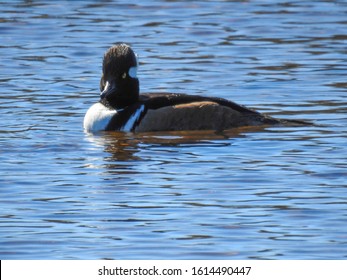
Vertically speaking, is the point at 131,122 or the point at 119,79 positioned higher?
the point at 119,79

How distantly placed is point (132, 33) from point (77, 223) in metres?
10.7

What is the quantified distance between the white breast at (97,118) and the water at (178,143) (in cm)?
14

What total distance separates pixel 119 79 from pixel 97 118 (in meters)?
0.64

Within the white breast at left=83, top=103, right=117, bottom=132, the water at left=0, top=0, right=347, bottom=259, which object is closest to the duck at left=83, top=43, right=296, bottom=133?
the white breast at left=83, top=103, right=117, bottom=132

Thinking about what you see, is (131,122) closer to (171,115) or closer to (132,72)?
(171,115)

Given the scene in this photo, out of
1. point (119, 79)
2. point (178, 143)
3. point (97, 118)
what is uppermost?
point (119, 79)

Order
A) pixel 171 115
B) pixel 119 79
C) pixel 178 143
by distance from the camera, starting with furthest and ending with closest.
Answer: pixel 119 79
pixel 171 115
pixel 178 143

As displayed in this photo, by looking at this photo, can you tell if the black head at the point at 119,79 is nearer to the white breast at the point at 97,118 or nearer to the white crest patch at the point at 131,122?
the white breast at the point at 97,118

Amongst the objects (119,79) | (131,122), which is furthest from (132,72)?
(131,122)

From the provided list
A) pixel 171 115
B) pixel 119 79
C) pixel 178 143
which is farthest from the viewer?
pixel 119 79

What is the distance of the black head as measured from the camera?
16062 millimetres

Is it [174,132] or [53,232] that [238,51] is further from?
[53,232]

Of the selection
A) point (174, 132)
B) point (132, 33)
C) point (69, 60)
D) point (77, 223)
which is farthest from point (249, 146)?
point (132, 33)

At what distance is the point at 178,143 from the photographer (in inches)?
591
